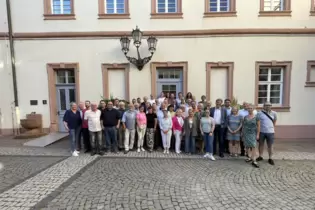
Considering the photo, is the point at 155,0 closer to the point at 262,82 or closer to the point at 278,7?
the point at 278,7

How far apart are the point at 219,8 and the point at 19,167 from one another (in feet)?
31.1

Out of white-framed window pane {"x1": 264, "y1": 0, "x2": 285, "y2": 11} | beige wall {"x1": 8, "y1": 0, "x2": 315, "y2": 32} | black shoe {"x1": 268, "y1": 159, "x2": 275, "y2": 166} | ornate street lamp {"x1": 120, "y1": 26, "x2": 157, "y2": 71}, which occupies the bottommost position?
black shoe {"x1": 268, "y1": 159, "x2": 275, "y2": 166}

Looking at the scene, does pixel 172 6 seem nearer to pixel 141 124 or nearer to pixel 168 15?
pixel 168 15

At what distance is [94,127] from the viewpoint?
19.4 ft

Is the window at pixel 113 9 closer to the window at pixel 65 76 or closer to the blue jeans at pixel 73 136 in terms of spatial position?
the window at pixel 65 76

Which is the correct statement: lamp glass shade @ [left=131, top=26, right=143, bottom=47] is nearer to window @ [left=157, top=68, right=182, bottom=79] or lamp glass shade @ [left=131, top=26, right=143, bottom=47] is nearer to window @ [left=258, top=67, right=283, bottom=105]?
window @ [left=157, top=68, right=182, bottom=79]

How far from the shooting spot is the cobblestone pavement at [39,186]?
10.9 ft

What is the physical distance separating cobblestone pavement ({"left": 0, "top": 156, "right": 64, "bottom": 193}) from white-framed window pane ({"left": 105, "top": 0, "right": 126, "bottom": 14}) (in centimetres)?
668

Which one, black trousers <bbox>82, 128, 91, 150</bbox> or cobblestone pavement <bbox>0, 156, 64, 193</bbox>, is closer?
cobblestone pavement <bbox>0, 156, 64, 193</bbox>

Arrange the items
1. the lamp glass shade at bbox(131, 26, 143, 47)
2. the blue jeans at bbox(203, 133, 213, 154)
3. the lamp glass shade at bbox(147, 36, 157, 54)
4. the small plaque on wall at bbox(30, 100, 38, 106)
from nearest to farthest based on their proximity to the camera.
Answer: the blue jeans at bbox(203, 133, 213, 154)
the lamp glass shade at bbox(131, 26, 143, 47)
the lamp glass shade at bbox(147, 36, 157, 54)
the small plaque on wall at bbox(30, 100, 38, 106)

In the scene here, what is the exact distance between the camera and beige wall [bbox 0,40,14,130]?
8.84 metres

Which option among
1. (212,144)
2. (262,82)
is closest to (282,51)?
(262,82)

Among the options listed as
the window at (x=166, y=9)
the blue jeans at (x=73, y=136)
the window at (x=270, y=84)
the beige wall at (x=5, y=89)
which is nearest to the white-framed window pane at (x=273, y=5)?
the window at (x=270, y=84)

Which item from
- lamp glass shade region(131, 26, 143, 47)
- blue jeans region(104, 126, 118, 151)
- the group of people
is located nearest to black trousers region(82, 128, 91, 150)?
the group of people
